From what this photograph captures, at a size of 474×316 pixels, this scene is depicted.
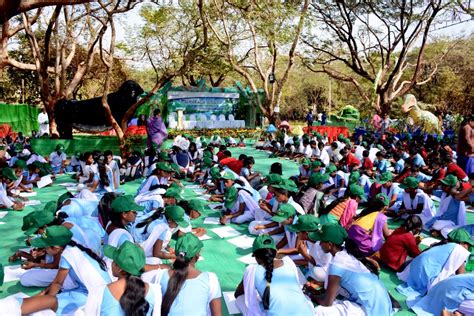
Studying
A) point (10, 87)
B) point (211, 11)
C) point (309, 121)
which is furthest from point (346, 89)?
point (10, 87)

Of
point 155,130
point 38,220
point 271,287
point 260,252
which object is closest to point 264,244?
point 260,252

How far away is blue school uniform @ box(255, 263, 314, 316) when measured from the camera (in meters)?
2.57

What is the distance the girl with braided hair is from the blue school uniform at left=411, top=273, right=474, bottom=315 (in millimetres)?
1139

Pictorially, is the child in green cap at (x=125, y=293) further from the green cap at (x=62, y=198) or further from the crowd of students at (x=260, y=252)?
the green cap at (x=62, y=198)

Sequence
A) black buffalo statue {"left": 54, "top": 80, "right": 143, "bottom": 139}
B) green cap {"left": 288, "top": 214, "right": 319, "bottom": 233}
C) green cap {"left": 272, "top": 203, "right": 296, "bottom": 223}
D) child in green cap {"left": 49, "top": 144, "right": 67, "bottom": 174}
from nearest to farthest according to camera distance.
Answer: green cap {"left": 288, "top": 214, "right": 319, "bottom": 233} < green cap {"left": 272, "top": 203, "right": 296, "bottom": 223} < child in green cap {"left": 49, "top": 144, "right": 67, "bottom": 174} < black buffalo statue {"left": 54, "top": 80, "right": 143, "bottom": 139}

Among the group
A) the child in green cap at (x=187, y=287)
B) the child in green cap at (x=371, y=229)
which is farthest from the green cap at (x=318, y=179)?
the child in green cap at (x=187, y=287)

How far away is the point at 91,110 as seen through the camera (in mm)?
12062

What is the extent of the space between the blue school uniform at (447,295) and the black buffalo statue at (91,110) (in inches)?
394

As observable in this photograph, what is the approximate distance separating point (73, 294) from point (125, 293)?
0.99 meters

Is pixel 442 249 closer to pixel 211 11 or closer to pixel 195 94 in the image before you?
pixel 211 11

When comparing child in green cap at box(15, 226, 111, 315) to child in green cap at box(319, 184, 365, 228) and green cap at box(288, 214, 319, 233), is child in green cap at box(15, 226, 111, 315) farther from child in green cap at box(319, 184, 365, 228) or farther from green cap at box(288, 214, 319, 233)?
child in green cap at box(319, 184, 365, 228)

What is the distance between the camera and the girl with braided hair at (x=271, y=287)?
8.43ft

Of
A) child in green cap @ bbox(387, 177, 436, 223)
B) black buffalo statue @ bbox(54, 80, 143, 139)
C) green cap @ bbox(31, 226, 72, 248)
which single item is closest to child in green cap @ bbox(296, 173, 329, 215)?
child in green cap @ bbox(387, 177, 436, 223)

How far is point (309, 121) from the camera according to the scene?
18484 mm
